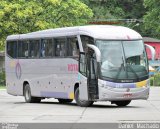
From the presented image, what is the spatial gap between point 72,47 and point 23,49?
5.56 m

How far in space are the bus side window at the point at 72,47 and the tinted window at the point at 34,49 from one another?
10.6ft

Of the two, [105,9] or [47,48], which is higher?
[47,48]

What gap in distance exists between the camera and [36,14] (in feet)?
225

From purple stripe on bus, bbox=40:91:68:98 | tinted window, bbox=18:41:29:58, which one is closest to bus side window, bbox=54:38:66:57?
purple stripe on bus, bbox=40:91:68:98

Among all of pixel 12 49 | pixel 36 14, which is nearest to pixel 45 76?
pixel 12 49

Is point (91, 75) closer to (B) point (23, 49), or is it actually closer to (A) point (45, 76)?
(A) point (45, 76)

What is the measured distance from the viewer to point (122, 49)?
86.1ft

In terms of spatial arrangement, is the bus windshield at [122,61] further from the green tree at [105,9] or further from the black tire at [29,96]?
the green tree at [105,9]

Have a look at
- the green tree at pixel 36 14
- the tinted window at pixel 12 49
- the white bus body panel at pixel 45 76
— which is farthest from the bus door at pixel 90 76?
the green tree at pixel 36 14

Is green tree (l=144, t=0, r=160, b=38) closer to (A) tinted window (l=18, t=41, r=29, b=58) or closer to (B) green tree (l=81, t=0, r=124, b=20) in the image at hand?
(B) green tree (l=81, t=0, r=124, b=20)

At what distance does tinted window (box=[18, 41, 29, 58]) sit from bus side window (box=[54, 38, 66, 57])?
10.7 feet

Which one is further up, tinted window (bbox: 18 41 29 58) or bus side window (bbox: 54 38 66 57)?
bus side window (bbox: 54 38 66 57)

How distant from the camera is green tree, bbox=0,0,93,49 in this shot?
219 feet

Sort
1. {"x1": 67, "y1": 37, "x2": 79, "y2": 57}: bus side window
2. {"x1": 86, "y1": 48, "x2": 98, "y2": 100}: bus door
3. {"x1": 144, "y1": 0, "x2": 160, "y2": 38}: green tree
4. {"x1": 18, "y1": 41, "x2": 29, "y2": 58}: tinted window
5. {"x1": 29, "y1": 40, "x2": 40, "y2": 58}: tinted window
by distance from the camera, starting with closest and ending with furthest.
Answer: {"x1": 86, "y1": 48, "x2": 98, "y2": 100}: bus door
{"x1": 67, "y1": 37, "x2": 79, "y2": 57}: bus side window
{"x1": 29, "y1": 40, "x2": 40, "y2": 58}: tinted window
{"x1": 18, "y1": 41, "x2": 29, "y2": 58}: tinted window
{"x1": 144, "y1": 0, "x2": 160, "y2": 38}: green tree
